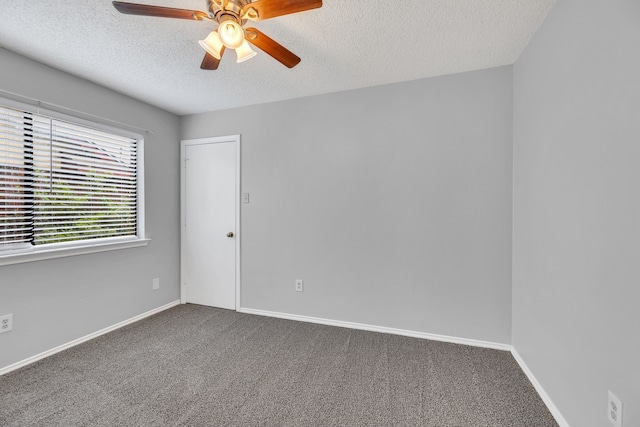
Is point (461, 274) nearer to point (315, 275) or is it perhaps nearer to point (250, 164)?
point (315, 275)

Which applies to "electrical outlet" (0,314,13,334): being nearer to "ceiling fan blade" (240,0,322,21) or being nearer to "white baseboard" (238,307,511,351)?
"white baseboard" (238,307,511,351)

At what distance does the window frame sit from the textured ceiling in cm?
39

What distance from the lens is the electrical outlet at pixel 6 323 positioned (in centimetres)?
185

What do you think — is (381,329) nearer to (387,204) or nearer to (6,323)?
(387,204)

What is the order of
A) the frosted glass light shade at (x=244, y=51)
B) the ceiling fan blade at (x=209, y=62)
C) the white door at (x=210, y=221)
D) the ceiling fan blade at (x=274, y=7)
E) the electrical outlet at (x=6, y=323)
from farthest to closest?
the white door at (x=210, y=221), the electrical outlet at (x=6, y=323), the ceiling fan blade at (x=209, y=62), the frosted glass light shade at (x=244, y=51), the ceiling fan blade at (x=274, y=7)

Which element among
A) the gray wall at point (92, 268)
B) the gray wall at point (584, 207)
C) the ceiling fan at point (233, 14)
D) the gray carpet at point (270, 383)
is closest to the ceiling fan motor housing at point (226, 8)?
the ceiling fan at point (233, 14)

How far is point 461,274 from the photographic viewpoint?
225cm

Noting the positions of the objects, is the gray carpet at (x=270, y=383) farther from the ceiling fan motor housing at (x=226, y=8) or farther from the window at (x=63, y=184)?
the ceiling fan motor housing at (x=226, y=8)

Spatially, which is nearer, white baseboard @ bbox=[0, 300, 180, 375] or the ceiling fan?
the ceiling fan

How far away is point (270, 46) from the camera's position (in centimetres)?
149

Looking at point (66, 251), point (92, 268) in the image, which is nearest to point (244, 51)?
point (66, 251)

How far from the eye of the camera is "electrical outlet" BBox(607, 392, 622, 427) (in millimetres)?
1025

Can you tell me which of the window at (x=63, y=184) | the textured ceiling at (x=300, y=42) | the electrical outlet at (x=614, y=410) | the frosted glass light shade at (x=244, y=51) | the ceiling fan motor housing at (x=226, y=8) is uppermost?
the textured ceiling at (x=300, y=42)

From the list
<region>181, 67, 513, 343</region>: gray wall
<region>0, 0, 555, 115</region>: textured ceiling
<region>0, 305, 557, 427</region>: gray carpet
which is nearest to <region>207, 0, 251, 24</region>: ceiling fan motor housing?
<region>0, 0, 555, 115</region>: textured ceiling
